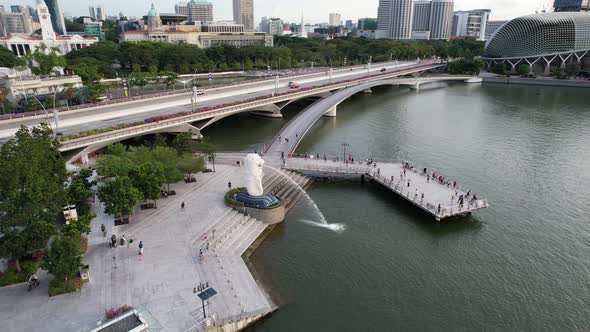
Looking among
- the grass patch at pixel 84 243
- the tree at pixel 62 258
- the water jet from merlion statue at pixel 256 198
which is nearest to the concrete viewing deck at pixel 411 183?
the water jet from merlion statue at pixel 256 198

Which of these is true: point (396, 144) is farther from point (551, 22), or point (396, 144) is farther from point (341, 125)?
point (551, 22)

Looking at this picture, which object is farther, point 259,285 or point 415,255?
point 415,255

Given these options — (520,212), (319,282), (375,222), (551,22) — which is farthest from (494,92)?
(319,282)

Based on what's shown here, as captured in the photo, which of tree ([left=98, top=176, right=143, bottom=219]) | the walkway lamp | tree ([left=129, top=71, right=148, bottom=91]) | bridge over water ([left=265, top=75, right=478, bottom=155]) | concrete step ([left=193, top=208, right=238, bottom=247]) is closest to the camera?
the walkway lamp

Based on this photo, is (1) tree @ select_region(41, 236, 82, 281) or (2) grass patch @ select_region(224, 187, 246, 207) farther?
(2) grass patch @ select_region(224, 187, 246, 207)

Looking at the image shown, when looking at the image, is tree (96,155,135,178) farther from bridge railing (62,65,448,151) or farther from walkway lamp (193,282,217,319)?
walkway lamp (193,282,217,319)

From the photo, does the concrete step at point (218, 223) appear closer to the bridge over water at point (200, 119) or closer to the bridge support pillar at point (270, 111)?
the bridge over water at point (200, 119)

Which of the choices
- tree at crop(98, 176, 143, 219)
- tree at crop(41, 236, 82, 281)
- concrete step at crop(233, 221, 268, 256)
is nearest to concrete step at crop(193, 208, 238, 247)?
concrete step at crop(233, 221, 268, 256)
